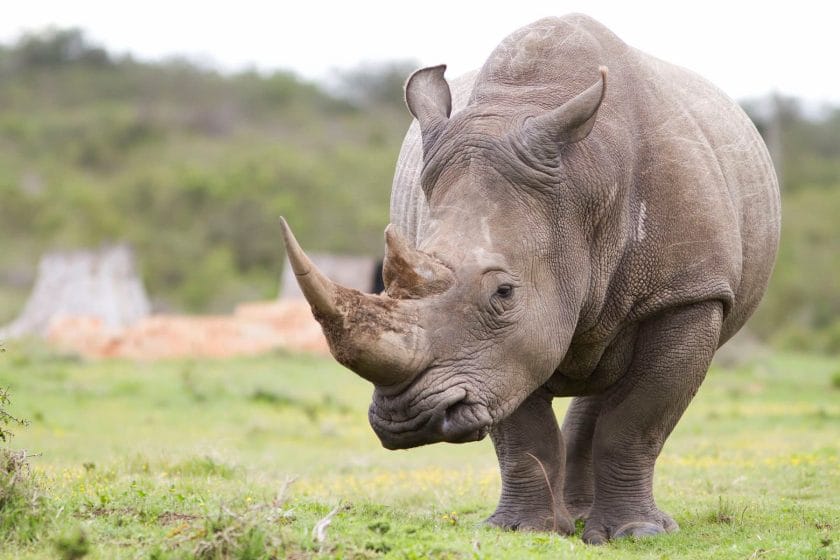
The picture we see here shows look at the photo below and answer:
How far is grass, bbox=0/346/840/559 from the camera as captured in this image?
570cm

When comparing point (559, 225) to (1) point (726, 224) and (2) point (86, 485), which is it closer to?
(1) point (726, 224)

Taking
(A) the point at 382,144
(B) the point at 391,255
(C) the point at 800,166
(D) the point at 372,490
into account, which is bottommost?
(D) the point at 372,490

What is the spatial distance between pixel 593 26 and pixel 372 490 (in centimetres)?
374

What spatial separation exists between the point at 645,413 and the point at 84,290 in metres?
25.5

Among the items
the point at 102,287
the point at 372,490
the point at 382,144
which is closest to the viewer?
the point at 372,490

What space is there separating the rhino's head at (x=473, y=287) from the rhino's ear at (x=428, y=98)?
0.02 meters

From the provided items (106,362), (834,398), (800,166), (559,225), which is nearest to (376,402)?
(559,225)

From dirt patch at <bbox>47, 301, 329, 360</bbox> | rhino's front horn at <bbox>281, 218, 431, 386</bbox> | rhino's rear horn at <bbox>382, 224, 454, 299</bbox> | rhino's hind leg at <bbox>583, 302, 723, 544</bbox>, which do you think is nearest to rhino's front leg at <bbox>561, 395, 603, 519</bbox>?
rhino's hind leg at <bbox>583, 302, 723, 544</bbox>

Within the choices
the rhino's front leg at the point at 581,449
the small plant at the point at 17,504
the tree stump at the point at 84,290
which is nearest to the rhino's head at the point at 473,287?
the small plant at the point at 17,504

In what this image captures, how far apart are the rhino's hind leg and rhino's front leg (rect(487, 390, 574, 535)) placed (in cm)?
23

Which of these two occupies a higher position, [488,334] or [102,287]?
[102,287]

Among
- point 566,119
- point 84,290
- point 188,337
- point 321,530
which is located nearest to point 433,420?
point 321,530

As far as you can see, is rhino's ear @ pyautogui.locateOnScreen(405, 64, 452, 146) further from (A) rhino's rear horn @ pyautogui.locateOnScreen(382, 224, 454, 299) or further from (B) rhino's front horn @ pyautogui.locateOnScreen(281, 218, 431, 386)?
(B) rhino's front horn @ pyautogui.locateOnScreen(281, 218, 431, 386)

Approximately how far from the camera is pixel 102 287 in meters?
31.2
